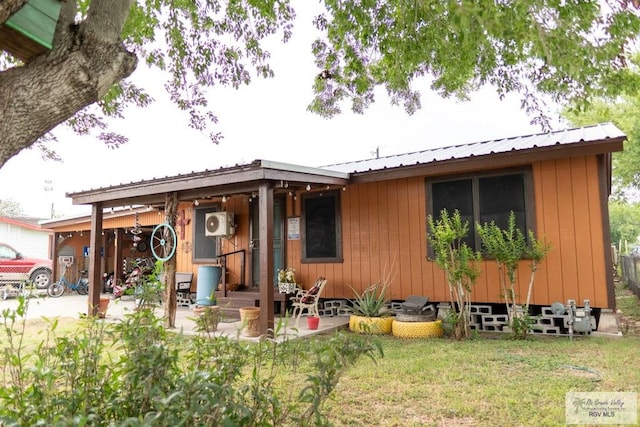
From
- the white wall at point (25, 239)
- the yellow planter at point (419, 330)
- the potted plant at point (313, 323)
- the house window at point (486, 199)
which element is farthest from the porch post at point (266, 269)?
the white wall at point (25, 239)

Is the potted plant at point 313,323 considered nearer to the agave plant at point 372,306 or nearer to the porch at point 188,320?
the porch at point 188,320

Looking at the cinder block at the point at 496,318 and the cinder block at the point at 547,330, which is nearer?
the cinder block at the point at 547,330

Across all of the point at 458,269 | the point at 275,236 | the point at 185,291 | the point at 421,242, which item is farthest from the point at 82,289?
the point at 458,269

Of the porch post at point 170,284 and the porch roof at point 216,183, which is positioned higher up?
the porch roof at point 216,183

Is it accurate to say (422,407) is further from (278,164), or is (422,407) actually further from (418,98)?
(418,98)

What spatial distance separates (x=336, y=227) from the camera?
7.39m

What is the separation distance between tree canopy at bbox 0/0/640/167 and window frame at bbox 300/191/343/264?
139cm

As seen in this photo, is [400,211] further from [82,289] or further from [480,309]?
[82,289]

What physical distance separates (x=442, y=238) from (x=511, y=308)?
149cm

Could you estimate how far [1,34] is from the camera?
195cm

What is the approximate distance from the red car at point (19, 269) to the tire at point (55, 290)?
394mm

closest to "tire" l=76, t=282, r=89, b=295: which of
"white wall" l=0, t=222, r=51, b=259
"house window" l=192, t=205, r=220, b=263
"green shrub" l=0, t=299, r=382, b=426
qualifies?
"house window" l=192, t=205, r=220, b=263

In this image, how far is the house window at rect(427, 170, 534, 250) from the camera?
578 centimetres

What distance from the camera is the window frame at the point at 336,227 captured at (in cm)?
734
